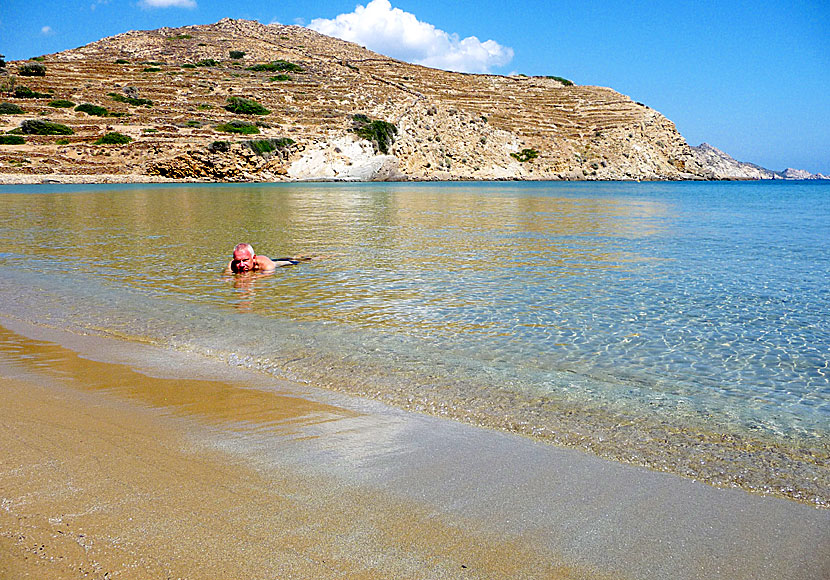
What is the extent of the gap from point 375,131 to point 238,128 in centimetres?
1380

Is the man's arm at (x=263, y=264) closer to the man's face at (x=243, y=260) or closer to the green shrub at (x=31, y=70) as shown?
the man's face at (x=243, y=260)

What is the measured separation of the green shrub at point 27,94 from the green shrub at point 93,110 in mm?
5336

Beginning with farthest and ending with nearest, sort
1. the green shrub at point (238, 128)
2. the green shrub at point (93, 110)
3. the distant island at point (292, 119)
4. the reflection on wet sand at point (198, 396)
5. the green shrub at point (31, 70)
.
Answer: the green shrub at point (31, 70) < the green shrub at point (238, 128) < the green shrub at point (93, 110) < the distant island at point (292, 119) < the reflection on wet sand at point (198, 396)

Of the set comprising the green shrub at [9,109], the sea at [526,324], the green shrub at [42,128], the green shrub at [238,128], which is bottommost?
the sea at [526,324]

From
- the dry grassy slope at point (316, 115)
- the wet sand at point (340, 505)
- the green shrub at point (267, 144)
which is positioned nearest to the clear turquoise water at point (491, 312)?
the wet sand at point (340, 505)

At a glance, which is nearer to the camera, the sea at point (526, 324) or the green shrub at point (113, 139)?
the sea at point (526, 324)

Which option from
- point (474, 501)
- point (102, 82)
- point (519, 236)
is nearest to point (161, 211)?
point (519, 236)

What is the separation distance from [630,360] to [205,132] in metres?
54.0

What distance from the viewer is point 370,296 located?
26.0ft

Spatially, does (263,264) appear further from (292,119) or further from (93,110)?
(292,119)

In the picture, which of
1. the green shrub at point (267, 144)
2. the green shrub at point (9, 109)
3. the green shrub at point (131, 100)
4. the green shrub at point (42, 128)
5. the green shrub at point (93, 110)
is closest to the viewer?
the green shrub at point (42, 128)

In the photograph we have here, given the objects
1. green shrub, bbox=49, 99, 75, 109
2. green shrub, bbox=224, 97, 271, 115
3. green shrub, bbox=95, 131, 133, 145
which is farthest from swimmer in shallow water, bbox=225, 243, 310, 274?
green shrub, bbox=49, 99, 75, 109

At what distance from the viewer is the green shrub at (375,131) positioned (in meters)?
59.8

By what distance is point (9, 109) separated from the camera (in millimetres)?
51688
